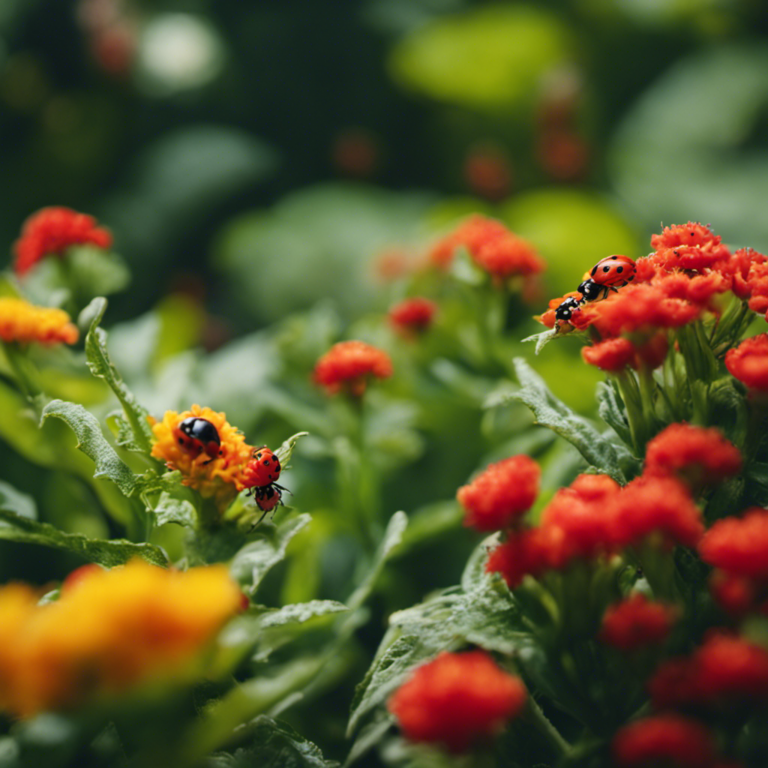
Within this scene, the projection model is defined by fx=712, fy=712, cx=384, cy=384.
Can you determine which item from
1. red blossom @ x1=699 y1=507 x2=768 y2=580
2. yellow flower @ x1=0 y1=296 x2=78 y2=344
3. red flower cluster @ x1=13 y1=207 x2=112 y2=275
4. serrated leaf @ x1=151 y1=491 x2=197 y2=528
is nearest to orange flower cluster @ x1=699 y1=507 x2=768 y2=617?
red blossom @ x1=699 y1=507 x2=768 y2=580

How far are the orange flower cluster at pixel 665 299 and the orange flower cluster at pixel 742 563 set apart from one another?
119 millimetres

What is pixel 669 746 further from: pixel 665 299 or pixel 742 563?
pixel 665 299

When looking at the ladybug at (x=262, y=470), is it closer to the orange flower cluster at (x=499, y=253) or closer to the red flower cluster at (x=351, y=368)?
the red flower cluster at (x=351, y=368)

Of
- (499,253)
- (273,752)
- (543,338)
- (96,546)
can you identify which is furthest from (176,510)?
(499,253)

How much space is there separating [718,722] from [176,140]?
93.0 inches

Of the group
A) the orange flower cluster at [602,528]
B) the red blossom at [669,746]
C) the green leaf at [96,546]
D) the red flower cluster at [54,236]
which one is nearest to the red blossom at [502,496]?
the orange flower cluster at [602,528]

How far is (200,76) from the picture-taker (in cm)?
235

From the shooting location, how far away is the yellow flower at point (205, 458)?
0.45 meters

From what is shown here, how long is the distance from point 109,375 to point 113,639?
26 cm

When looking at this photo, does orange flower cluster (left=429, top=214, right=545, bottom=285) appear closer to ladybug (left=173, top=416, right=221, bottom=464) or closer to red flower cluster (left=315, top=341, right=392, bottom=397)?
red flower cluster (left=315, top=341, right=392, bottom=397)

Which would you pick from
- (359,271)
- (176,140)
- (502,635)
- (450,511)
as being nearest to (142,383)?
(450,511)

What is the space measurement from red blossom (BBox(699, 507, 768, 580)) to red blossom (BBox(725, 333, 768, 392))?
8 cm

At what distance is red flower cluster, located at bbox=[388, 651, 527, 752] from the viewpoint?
29 centimetres

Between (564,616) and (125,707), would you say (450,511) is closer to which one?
(564,616)
